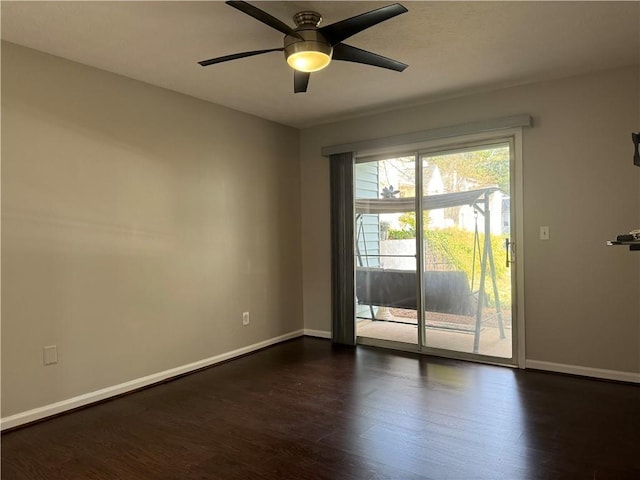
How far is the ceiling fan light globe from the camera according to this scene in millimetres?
2342

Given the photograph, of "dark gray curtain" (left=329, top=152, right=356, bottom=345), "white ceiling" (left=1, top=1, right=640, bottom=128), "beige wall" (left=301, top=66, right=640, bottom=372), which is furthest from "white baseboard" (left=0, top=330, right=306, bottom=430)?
"beige wall" (left=301, top=66, right=640, bottom=372)

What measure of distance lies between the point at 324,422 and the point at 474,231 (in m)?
2.23

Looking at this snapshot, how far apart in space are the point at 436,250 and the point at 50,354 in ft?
10.8

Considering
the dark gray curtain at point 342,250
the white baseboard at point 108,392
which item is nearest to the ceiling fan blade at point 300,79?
the dark gray curtain at point 342,250

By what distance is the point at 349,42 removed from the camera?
9.34 ft

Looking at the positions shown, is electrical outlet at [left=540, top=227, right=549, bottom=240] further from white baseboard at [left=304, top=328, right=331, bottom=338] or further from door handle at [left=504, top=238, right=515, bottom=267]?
white baseboard at [left=304, top=328, right=331, bottom=338]

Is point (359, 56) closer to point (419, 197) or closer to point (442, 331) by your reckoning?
point (419, 197)

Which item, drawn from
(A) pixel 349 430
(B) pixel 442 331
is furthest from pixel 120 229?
(B) pixel 442 331

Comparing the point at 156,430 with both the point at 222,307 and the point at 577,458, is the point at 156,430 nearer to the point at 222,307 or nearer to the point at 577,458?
the point at 222,307

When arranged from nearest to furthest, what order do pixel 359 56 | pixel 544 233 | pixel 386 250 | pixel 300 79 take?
pixel 359 56, pixel 300 79, pixel 544 233, pixel 386 250

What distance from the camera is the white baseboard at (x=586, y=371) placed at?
3.30m

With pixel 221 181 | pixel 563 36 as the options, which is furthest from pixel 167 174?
pixel 563 36

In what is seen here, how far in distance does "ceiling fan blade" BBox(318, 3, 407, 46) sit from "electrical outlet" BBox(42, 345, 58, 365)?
265 centimetres

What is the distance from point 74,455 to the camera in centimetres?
237
